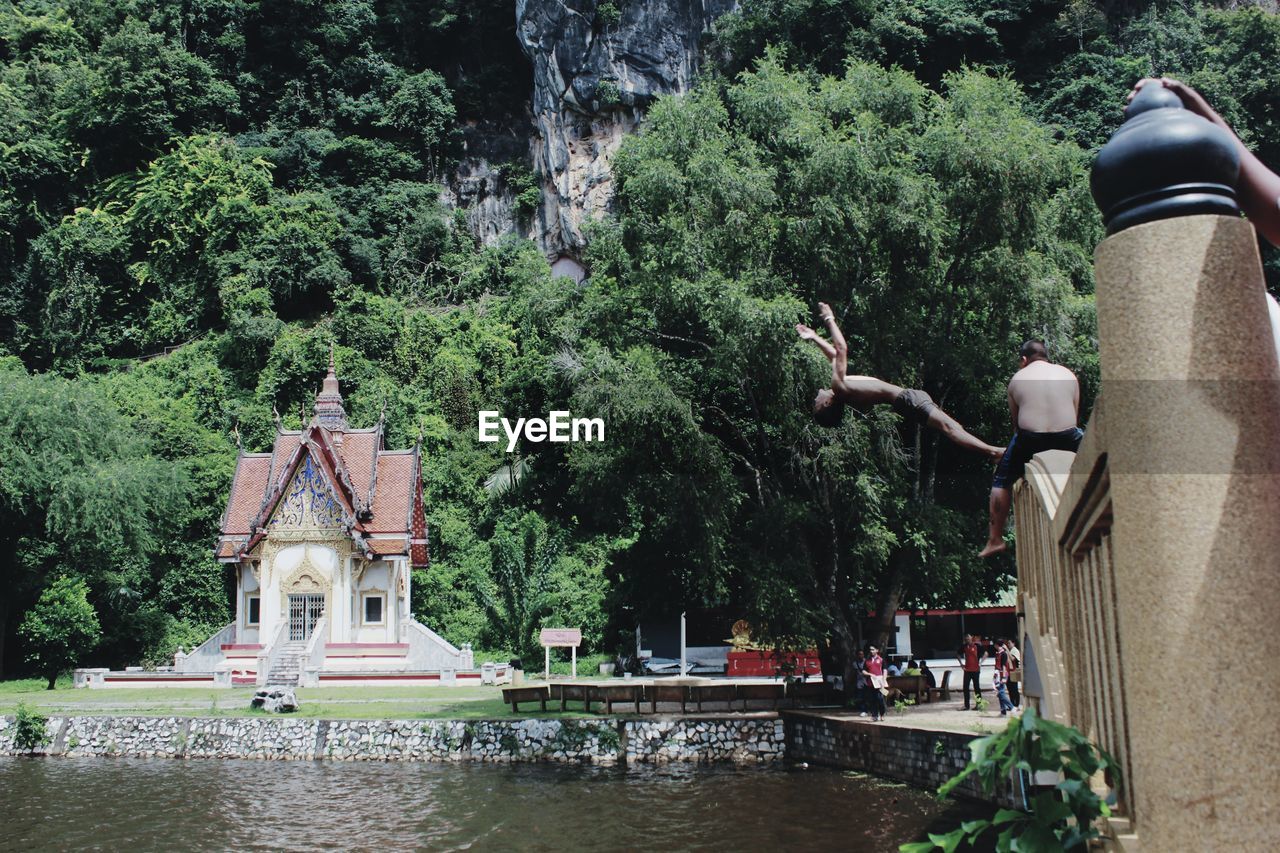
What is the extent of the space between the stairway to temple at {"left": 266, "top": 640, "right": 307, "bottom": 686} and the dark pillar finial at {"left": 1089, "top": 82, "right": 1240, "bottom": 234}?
2823cm

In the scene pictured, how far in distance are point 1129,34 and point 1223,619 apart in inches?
1966

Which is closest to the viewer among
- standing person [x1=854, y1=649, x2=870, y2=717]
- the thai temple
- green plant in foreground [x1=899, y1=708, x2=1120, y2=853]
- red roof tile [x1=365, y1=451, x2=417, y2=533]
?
green plant in foreground [x1=899, y1=708, x2=1120, y2=853]

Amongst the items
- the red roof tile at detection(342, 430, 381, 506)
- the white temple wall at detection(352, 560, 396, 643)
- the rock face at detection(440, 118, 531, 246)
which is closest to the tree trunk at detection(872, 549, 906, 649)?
the white temple wall at detection(352, 560, 396, 643)

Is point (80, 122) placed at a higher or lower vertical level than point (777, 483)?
higher

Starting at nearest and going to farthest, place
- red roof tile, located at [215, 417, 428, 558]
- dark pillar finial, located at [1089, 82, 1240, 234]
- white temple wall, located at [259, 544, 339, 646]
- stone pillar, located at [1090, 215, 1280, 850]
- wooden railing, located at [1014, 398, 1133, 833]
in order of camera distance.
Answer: stone pillar, located at [1090, 215, 1280, 850]
dark pillar finial, located at [1089, 82, 1240, 234]
wooden railing, located at [1014, 398, 1133, 833]
white temple wall, located at [259, 544, 339, 646]
red roof tile, located at [215, 417, 428, 558]

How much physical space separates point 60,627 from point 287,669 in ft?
27.2

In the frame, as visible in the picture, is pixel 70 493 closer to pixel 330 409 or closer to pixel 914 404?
pixel 330 409

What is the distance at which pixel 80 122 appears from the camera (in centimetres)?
5309

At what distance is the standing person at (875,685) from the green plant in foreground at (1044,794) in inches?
665

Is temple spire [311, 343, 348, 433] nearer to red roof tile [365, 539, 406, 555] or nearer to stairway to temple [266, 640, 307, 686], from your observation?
red roof tile [365, 539, 406, 555]

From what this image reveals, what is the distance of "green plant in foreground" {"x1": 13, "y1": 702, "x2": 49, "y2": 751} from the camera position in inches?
923

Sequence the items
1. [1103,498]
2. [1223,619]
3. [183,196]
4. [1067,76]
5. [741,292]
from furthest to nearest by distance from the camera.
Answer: [183,196] < [1067,76] < [741,292] < [1103,498] < [1223,619]

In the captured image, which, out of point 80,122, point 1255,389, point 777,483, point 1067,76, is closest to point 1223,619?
point 1255,389

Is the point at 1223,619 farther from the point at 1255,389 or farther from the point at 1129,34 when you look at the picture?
the point at 1129,34
